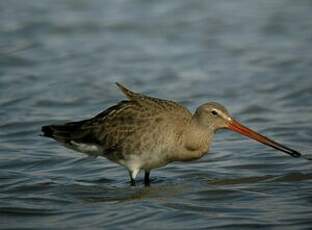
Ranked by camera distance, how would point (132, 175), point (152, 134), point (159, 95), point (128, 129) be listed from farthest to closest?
point (159, 95)
point (128, 129)
point (132, 175)
point (152, 134)

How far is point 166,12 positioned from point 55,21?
228 cm

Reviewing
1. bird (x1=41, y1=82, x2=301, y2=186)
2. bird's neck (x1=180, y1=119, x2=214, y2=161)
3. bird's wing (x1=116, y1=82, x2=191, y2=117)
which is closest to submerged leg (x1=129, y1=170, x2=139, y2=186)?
bird (x1=41, y1=82, x2=301, y2=186)

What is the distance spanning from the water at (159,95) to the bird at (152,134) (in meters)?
0.29

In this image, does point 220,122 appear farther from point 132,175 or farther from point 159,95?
point 159,95

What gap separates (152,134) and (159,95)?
4277 millimetres

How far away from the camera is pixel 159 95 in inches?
561

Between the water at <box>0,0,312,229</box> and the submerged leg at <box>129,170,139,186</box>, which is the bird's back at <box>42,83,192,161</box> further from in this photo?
the water at <box>0,0,312,229</box>

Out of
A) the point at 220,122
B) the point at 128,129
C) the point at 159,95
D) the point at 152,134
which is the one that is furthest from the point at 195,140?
the point at 159,95

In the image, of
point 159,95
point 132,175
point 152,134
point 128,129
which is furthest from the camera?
point 159,95

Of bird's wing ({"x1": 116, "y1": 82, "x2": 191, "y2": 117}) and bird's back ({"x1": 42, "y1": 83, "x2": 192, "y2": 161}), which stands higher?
bird's wing ({"x1": 116, "y1": 82, "x2": 191, "y2": 117})

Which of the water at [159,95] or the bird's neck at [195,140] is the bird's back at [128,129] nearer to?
the bird's neck at [195,140]

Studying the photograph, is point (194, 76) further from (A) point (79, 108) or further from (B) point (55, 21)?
(B) point (55, 21)

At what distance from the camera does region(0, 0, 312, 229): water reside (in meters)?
8.87

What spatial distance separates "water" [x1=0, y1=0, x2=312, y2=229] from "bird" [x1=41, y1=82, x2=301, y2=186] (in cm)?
29
